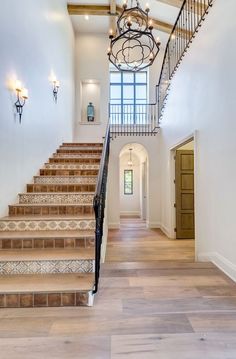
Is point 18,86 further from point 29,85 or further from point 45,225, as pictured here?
point 45,225

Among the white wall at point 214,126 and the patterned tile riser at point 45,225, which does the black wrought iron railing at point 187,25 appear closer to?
the white wall at point 214,126

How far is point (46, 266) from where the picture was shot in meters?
2.77

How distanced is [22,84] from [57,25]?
3660 millimetres

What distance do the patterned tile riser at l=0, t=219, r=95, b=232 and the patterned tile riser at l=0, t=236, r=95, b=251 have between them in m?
0.34

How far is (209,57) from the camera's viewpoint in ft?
12.6

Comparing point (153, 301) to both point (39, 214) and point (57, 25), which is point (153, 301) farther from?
point (57, 25)

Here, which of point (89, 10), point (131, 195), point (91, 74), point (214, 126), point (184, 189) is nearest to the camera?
point (214, 126)

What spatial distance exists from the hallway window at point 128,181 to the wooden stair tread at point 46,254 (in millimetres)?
9741

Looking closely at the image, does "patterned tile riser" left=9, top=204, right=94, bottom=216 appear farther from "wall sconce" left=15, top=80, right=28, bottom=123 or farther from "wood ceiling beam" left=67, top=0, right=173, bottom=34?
"wood ceiling beam" left=67, top=0, right=173, bottom=34

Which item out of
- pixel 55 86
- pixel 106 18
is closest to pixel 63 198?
pixel 55 86

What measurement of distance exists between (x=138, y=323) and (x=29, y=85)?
415cm

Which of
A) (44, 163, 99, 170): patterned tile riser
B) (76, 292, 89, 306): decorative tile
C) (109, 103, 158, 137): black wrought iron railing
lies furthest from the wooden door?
(76, 292, 89, 306): decorative tile

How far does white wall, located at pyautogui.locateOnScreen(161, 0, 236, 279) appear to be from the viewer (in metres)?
3.18

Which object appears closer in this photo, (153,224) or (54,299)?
(54,299)
